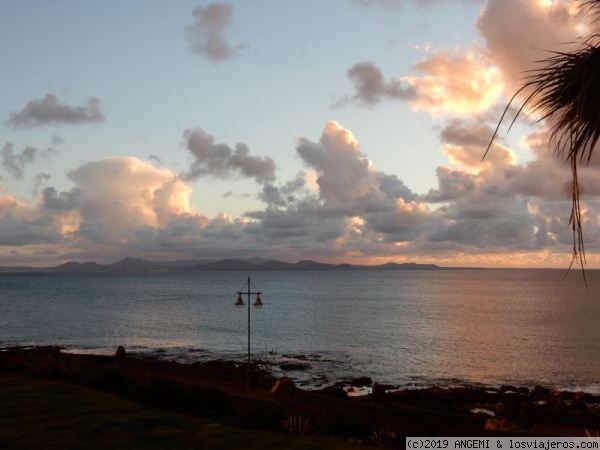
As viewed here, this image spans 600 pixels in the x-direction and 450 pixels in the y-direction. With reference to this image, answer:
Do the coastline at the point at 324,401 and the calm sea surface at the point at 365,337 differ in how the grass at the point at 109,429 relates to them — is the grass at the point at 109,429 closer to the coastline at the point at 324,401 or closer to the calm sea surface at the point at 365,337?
the coastline at the point at 324,401

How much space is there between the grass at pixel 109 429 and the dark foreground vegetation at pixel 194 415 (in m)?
0.03

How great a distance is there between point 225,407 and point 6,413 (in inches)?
271

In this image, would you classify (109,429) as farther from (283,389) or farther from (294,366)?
(294,366)

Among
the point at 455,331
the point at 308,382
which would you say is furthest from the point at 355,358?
the point at 455,331

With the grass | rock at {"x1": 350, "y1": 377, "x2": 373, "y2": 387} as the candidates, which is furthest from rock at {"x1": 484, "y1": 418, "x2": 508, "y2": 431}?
rock at {"x1": 350, "y1": 377, "x2": 373, "y2": 387}

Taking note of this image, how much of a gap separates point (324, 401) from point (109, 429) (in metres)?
12.7

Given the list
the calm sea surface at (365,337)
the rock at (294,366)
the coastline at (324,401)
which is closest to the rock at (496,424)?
the coastline at (324,401)

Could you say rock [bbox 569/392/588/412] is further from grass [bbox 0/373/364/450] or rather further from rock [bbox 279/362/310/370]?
rock [bbox 279/362/310/370]

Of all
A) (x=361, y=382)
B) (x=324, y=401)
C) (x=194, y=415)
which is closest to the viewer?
(x=194, y=415)

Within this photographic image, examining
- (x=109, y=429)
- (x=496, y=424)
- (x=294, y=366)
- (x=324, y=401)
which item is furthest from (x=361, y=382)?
(x=109, y=429)

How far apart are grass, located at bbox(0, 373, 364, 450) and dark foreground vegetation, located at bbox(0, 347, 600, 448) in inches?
1.0

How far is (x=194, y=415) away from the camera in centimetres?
1831

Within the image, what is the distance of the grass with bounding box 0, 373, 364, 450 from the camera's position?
1324 cm

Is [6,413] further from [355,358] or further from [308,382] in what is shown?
[355,358]
